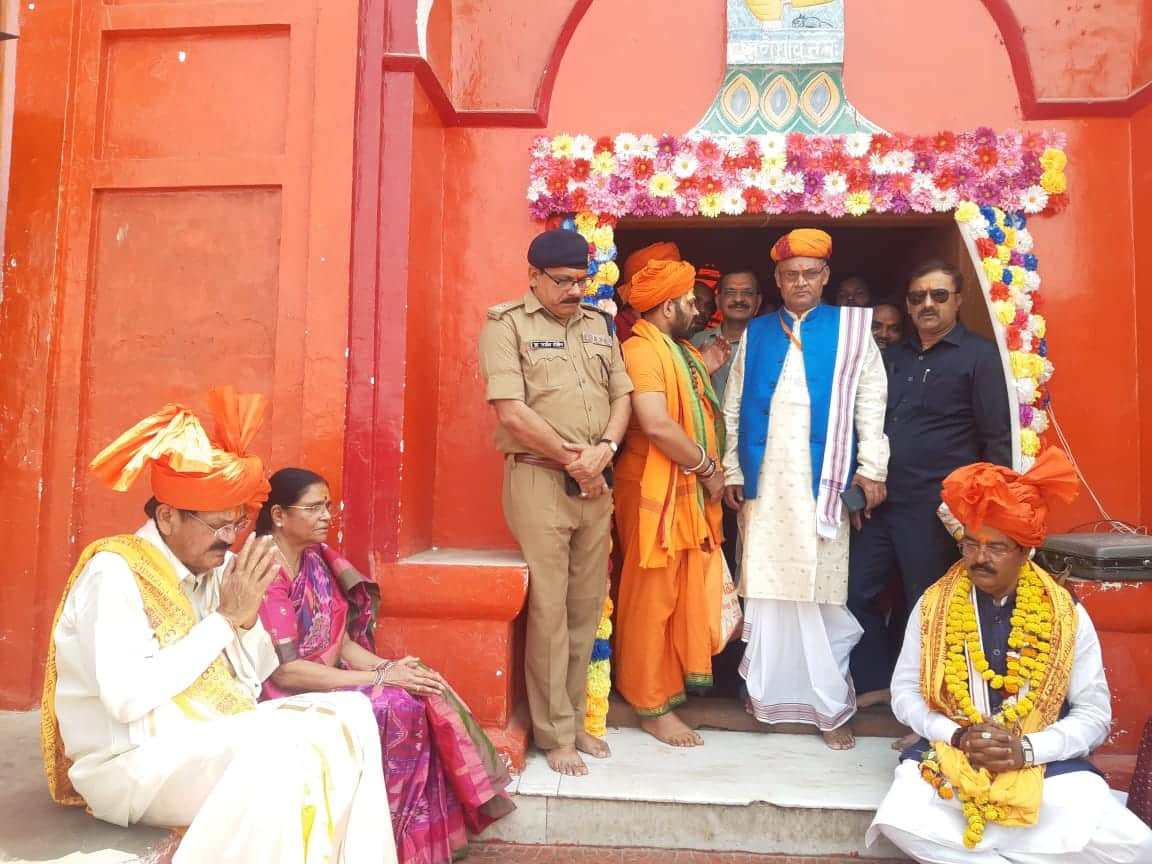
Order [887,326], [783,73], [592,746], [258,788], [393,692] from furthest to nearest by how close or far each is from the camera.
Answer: [887,326]
[783,73]
[592,746]
[393,692]
[258,788]

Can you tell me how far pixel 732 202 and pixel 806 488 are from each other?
1455 mm

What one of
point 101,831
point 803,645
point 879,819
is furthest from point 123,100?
point 879,819

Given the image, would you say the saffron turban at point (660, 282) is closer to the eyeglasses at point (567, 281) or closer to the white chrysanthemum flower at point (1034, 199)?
the eyeglasses at point (567, 281)

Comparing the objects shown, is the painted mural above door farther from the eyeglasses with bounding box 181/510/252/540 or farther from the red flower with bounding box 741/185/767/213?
the eyeglasses with bounding box 181/510/252/540

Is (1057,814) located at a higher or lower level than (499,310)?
lower

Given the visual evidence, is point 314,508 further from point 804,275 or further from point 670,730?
point 804,275

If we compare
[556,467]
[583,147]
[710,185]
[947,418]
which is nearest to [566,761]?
[556,467]

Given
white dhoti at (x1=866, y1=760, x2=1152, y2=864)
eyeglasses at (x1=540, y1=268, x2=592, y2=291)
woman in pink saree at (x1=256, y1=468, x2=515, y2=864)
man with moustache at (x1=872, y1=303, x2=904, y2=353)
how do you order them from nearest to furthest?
1. white dhoti at (x1=866, y1=760, x2=1152, y2=864)
2. woman in pink saree at (x1=256, y1=468, x2=515, y2=864)
3. eyeglasses at (x1=540, y1=268, x2=592, y2=291)
4. man with moustache at (x1=872, y1=303, x2=904, y2=353)

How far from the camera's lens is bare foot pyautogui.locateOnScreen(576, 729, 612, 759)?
386 centimetres

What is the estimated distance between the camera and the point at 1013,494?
3076 mm

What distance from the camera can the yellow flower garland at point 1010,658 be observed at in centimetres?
308

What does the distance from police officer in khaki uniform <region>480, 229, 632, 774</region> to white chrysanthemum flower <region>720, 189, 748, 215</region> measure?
3.24 feet

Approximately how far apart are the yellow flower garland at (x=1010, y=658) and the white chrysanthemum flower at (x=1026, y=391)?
44.8 inches

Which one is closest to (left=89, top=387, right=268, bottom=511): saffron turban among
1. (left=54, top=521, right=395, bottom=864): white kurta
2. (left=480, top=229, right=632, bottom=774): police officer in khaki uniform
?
(left=54, top=521, right=395, bottom=864): white kurta
